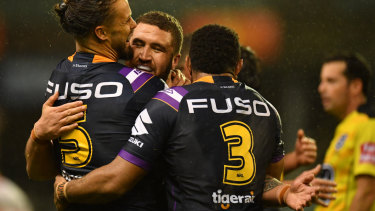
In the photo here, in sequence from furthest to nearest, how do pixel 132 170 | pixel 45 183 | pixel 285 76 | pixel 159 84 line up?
pixel 285 76, pixel 45 183, pixel 159 84, pixel 132 170

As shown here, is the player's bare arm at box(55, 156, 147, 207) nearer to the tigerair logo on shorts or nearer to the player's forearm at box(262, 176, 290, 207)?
the tigerair logo on shorts

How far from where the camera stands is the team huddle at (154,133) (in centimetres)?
248

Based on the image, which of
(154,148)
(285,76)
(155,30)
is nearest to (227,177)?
(154,148)

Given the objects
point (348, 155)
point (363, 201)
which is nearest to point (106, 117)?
point (363, 201)

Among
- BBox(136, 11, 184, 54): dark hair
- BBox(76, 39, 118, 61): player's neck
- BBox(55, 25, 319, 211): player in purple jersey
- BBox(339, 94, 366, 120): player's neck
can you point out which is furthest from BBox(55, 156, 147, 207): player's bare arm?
BBox(339, 94, 366, 120): player's neck

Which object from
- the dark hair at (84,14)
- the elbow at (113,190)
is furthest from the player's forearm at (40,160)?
the dark hair at (84,14)

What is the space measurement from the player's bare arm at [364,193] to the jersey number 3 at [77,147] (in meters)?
2.21

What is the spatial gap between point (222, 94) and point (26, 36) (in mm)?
7850

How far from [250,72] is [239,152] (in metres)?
1.18

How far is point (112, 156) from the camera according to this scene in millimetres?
2572

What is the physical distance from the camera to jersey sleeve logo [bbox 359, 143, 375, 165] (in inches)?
157

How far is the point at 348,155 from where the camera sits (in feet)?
14.1

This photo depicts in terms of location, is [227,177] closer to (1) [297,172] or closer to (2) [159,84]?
(2) [159,84]

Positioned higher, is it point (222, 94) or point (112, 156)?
point (222, 94)
